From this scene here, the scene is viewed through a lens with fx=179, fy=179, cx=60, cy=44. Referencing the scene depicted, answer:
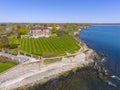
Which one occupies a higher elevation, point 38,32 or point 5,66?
point 38,32

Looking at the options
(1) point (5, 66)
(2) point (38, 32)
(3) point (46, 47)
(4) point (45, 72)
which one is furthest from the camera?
(2) point (38, 32)

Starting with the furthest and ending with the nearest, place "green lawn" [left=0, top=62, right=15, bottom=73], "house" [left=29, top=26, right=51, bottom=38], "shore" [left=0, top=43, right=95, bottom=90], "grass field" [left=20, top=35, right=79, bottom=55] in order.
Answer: "house" [left=29, top=26, right=51, bottom=38], "grass field" [left=20, top=35, right=79, bottom=55], "green lawn" [left=0, top=62, right=15, bottom=73], "shore" [left=0, top=43, right=95, bottom=90]

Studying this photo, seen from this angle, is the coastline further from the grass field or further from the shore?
the grass field

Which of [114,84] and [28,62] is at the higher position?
[28,62]

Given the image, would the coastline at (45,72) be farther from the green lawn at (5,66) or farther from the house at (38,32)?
the house at (38,32)

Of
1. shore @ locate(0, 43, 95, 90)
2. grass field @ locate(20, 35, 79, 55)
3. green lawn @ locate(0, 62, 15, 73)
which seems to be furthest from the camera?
grass field @ locate(20, 35, 79, 55)

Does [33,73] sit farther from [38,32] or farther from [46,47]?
[38,32]

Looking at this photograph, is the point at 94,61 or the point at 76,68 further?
the point at 94,61

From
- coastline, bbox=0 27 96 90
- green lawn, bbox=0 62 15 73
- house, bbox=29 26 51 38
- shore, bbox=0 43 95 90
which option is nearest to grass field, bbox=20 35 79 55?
coastline, bbox=0 27 96 90

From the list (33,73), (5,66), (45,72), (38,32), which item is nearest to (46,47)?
(45,72)

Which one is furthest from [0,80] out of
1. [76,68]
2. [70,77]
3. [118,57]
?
[118,57]

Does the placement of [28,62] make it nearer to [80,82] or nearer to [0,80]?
[0,80]
